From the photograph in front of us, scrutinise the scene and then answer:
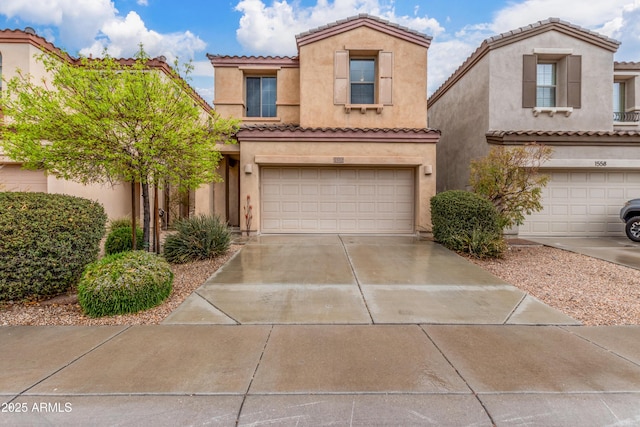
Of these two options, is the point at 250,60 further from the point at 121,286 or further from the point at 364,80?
the point at 121,286

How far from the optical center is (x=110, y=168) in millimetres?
6008

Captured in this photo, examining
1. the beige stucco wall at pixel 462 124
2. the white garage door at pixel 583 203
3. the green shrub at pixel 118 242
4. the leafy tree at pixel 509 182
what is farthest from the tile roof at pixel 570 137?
the green shrub at pixel 118 242

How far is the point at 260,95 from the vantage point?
13250mm

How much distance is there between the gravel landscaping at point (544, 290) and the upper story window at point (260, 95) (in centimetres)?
689

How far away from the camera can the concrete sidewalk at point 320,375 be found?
8.23 feet

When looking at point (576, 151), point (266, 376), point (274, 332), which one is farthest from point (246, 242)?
point (576, 151)

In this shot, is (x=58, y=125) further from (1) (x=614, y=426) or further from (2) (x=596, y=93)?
(2) (x=596, y=93)

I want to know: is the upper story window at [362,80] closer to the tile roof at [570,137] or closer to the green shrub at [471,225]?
the tile roof at [570,137]

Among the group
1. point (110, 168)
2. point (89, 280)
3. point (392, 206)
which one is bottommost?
point (89, 280)

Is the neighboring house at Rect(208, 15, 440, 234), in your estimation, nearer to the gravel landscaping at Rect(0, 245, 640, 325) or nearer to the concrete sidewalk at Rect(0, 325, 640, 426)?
the gravel landscaping at Rect(0, 245, 640, 325)

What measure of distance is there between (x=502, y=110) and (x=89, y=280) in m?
12.6

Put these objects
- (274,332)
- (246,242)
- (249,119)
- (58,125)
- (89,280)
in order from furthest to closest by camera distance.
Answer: (249,119) → (246,242) → (58,125) → (89,280) → (274,332)

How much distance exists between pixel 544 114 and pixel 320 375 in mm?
12562

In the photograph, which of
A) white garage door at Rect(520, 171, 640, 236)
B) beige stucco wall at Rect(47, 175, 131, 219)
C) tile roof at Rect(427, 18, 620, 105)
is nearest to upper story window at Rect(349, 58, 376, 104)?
tile roof at Rect(427, 18, 620, 105)
